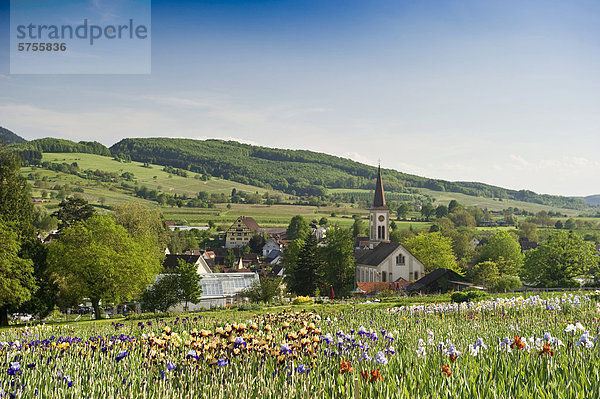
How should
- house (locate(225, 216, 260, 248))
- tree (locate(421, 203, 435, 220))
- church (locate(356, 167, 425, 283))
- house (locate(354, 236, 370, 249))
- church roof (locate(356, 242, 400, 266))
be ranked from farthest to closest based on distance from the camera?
1. tree (locate(421, 203, 435, 220))
2. house (locate(225, 216, 260, 248))
3. house (locate(354, 236, 370, 249))
4. church roof (locate(356, 242, 400, 266))
5. church (locate(356, 167, 425, 283))

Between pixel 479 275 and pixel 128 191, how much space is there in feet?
462

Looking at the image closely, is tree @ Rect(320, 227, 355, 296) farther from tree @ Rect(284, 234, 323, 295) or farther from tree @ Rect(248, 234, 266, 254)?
tree @ Rect(248, 234, 266, 254)

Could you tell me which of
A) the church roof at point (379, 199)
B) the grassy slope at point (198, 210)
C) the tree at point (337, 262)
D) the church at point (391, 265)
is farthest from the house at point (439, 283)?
the grassy slope at point (198, 210)

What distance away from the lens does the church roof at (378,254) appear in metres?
75.8

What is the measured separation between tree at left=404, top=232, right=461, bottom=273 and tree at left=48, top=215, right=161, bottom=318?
171 ft

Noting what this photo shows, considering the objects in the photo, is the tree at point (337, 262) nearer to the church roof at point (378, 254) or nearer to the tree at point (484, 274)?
the church roof at point (378, 254)

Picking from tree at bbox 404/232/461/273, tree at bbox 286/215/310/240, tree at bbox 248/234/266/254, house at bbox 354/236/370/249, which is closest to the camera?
tree at bbox 404/232/461/273

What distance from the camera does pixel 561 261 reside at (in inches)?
2156

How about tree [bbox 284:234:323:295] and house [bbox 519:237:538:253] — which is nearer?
tree [bbox 284:234:323:295]

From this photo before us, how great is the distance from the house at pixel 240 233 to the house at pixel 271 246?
651 centimetres

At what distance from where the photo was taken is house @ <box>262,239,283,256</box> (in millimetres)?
138887

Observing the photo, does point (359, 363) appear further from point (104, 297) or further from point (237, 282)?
point (237, 282)

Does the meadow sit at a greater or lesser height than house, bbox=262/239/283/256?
greater

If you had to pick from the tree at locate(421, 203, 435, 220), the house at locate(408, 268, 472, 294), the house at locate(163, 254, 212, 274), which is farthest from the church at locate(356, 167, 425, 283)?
the tree at locate(421, 203, 435, 220)
